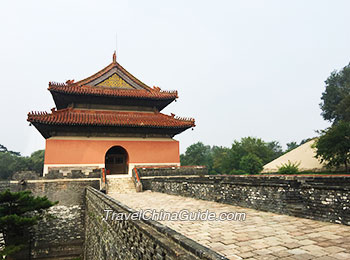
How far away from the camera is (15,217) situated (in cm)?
947

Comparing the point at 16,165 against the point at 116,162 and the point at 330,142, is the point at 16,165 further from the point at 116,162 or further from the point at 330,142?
the point at 330,142

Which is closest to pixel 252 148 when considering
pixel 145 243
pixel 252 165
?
pixel 252 165

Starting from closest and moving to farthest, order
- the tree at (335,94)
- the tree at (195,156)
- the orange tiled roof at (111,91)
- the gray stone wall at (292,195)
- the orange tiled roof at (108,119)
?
the gray stone wall at (292,195) < the orange tiled roof at (108,119) < the orange tiled roof at (111,91) < the tree at (335,94) < the tree at (195,156)

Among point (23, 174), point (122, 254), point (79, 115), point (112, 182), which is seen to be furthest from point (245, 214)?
point (79, 115)

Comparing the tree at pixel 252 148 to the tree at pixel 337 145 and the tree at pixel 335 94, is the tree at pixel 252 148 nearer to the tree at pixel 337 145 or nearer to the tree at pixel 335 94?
the tree at pixel 335 94

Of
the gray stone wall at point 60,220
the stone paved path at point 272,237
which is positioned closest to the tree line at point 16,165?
the gray stone wall at point 60,220

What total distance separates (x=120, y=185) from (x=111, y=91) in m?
7.36

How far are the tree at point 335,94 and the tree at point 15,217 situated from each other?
35.9 m

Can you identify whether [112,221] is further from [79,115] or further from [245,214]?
[79,115]

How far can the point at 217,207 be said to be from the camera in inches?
291

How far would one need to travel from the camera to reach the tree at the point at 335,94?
33.7m

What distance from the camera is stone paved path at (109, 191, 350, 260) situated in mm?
3293

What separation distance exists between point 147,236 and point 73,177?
11.0 metres

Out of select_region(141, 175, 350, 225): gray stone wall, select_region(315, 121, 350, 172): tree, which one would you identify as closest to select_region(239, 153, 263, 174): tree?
select_region(315, 121, 350, 172): tree
